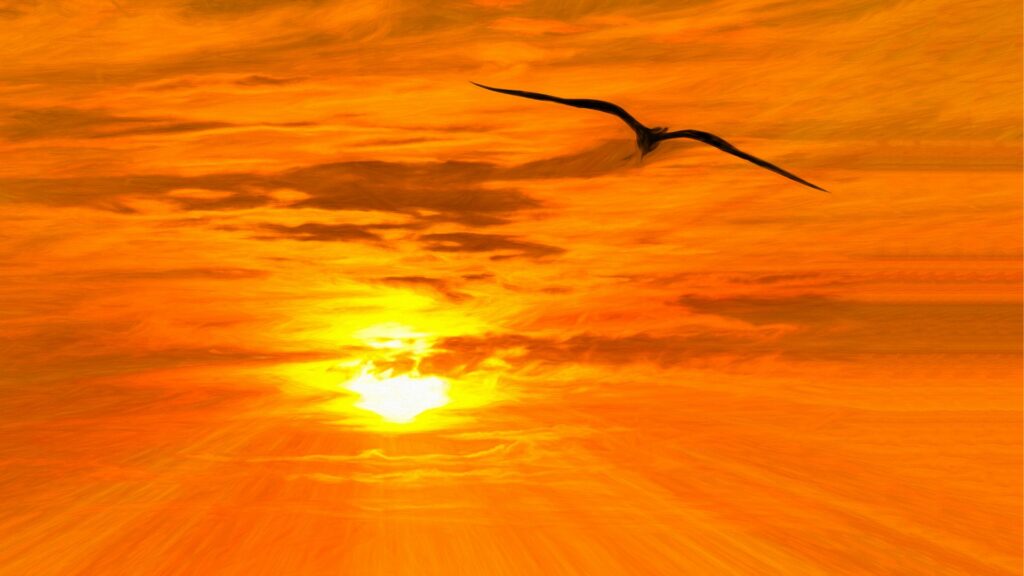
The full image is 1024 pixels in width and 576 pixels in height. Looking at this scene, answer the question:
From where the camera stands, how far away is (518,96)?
13.4 metres

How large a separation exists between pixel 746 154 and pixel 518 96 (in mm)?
2921

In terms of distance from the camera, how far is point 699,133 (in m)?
13.9

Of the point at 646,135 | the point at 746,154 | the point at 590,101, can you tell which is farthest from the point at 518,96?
the point at 746,154

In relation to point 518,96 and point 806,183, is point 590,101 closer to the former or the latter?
point 518,96

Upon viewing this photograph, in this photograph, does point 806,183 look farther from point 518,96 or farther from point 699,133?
point 518,96

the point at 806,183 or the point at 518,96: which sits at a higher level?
the point at 518,96

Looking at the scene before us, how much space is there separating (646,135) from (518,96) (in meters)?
1.74

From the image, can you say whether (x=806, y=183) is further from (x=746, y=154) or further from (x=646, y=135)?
(x=646, y=135)

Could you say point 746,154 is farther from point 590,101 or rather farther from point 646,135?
point 590,101

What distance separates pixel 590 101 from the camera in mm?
13422

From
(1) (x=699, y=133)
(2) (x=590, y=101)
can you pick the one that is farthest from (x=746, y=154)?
(2) (x=590, y=101)

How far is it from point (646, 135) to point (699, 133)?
25.4 inches

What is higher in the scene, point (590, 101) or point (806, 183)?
point (590, 101)

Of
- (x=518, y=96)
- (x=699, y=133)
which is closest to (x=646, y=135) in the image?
(x=699, y=133)
